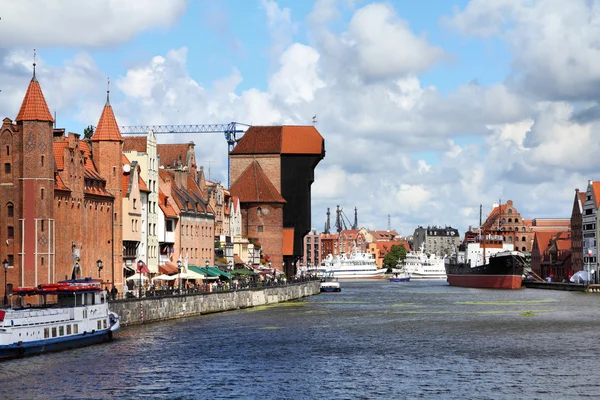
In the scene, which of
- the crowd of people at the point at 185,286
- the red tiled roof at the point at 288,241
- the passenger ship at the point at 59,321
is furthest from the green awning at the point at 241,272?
the passenger ship at the point at 59,321

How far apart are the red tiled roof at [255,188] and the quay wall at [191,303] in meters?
33.0

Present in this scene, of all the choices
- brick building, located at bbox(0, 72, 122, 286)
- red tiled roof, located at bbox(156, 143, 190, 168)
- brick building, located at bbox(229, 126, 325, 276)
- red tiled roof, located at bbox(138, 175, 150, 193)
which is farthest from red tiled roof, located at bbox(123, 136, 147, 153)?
brick building, located at bbox(229, 126, 325, 276)

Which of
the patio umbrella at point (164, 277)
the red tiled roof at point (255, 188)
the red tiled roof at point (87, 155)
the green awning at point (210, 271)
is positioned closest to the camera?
the red tiled roof at point (87, 155)

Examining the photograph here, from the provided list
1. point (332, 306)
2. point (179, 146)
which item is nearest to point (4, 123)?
point (332, 306)

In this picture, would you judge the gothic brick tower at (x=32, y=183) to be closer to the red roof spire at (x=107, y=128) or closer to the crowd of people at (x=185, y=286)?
the crowd of people at (x=185, y=286)

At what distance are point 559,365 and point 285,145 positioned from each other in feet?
421

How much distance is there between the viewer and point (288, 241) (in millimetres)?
185250

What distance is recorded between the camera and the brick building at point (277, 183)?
182375mm

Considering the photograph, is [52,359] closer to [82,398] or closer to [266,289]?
[82,398]

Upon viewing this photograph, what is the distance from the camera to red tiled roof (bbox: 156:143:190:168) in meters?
152

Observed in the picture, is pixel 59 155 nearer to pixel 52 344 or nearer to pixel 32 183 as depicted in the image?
pixel 32 183

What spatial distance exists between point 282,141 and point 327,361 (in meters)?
125

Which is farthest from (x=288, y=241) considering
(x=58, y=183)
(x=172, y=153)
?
(x=58, y=183)

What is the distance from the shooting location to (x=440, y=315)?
11044 cm
